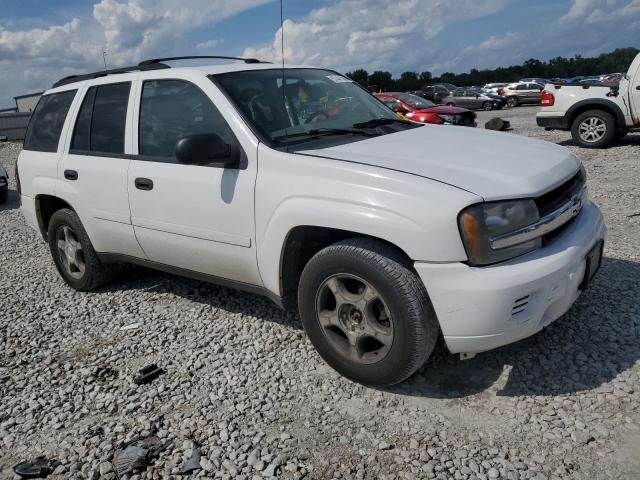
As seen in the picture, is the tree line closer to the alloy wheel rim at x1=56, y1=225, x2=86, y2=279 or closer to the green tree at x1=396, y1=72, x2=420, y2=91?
the green tree at x1=396, y1=72, x2=420, y2=91

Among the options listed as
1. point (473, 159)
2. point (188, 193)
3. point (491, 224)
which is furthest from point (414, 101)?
point (491, 224)

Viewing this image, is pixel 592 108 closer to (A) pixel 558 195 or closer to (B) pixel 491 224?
(A) pixel 558 195

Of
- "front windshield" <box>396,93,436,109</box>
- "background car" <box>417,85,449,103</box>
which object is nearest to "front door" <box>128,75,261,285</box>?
"front windshield" <box>396,93,436,109</box>

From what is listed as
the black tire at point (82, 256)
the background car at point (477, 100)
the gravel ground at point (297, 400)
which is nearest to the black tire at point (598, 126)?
the gravel ground at point (297, 400)

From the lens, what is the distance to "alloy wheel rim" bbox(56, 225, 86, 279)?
4.74m

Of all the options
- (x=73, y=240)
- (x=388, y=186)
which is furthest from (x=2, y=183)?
(x=388, y=186)

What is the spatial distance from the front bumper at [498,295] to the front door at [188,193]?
1217 millimetres

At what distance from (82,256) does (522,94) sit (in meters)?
31.9

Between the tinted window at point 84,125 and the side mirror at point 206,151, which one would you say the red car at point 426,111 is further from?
the side mirror at point 206,151

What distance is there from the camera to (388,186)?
2631 millimetres

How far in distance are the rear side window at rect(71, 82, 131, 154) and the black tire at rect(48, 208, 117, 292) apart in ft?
2.07

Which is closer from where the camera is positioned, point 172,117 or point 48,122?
point 172,117

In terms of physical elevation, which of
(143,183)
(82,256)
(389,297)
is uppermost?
(143,183)

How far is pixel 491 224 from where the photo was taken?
8.27 ft
